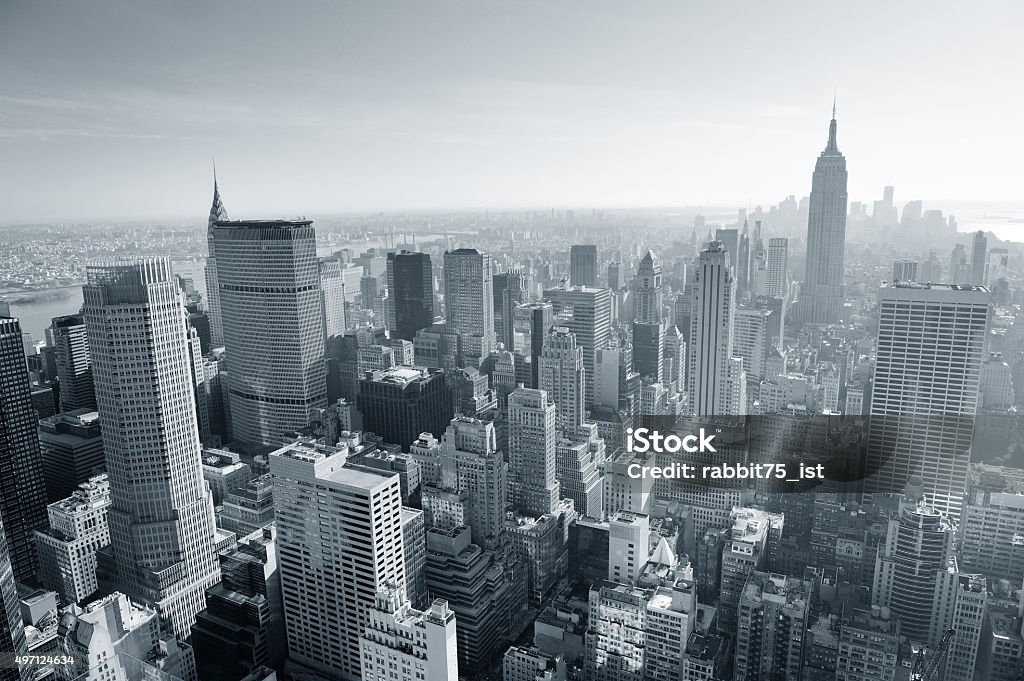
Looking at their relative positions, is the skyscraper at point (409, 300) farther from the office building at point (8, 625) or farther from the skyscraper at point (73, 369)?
the office building at point (8, 625)

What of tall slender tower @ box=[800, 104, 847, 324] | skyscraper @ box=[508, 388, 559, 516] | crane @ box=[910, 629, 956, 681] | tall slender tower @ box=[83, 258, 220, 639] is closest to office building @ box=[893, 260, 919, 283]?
tall slender tower @ box=[800, 104, 847, 324]

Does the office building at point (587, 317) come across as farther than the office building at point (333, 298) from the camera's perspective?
Yes

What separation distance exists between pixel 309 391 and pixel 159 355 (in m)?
6.13

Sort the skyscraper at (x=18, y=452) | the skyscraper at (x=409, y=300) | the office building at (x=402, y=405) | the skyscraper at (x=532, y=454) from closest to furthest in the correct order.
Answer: the skyscraper at (x=18, y=452)
the skyscraper at (x=532, y=454)
the office building at (x=402, y=405)
the skyscraper at (x=409, y=300)

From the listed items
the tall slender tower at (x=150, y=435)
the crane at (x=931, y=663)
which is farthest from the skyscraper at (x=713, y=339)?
the tall slender tower at (x=150, y=435)

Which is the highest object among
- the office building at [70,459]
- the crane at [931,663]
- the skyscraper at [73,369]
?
the skyscraper at [73,369]

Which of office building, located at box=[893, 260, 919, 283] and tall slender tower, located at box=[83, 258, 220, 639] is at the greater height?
office building, located at box=[893, 260, 919, 283]

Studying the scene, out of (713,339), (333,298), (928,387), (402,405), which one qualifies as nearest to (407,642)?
(402,405)

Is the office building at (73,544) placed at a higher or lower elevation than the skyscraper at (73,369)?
lower

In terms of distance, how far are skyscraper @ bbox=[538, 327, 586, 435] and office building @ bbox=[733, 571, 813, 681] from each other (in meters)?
6.05

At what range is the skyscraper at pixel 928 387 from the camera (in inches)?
372

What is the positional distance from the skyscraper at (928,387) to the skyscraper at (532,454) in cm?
485

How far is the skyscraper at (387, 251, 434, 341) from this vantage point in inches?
741

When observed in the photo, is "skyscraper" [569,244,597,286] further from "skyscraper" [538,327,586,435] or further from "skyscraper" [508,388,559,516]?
"skyscraper" [508,388,559,516]
